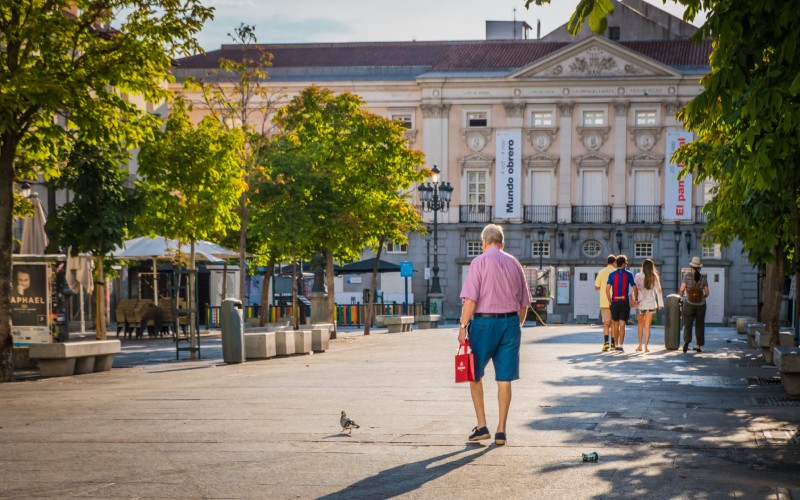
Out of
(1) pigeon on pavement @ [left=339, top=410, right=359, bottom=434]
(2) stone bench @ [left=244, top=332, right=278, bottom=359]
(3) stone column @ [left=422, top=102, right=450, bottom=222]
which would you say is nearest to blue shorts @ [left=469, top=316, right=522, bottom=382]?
(1) pigeon on pavement @ [left=339, top=410, right=359, bottom=434]

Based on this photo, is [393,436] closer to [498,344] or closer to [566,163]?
[498,344]

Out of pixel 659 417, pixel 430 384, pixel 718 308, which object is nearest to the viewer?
pixel 659 417

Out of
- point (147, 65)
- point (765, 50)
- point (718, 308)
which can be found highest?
Answer: point (147, 65)

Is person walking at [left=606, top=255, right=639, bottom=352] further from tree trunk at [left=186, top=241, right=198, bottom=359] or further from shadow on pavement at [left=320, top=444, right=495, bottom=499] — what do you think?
shadow on pavement at [left=320, top=444, right=495, bottom=499]

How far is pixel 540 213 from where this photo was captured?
69.3m

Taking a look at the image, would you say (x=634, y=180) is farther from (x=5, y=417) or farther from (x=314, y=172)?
(x=5, y=417)

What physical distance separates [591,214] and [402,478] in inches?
2420

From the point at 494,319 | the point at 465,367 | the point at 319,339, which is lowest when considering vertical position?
the point at 319,339

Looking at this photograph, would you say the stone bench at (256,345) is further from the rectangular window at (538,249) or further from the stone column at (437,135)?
the stone column at (437,135)

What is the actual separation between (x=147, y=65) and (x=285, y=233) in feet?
43.8

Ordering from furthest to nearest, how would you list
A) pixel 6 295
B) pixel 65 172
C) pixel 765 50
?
pixel 65 172, pixel 6 295, pixel 765 50

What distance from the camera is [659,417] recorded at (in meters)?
12.2

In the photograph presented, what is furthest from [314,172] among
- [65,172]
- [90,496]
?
→ [90,496]

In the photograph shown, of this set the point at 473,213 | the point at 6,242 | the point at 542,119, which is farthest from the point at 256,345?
the point at 542,119
